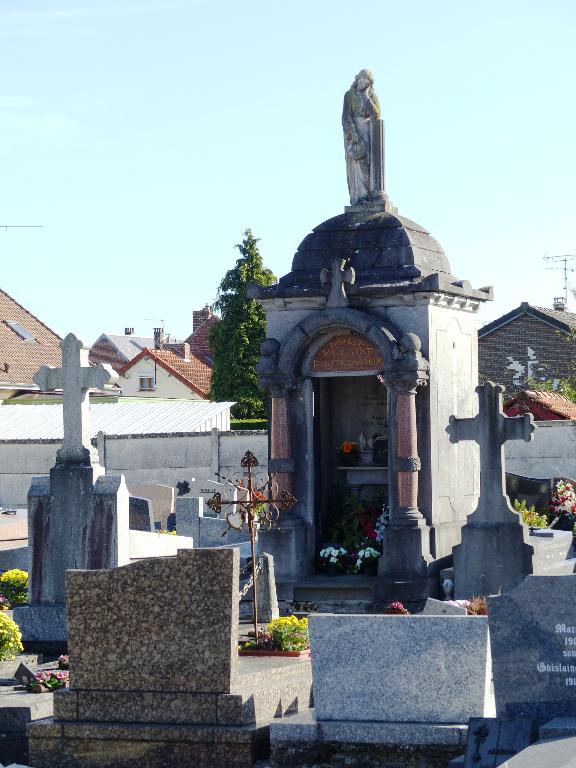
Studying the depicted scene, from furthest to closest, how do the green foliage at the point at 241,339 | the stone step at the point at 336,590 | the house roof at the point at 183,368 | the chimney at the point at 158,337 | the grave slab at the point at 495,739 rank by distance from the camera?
the chimney at the point at 158,337, the house roof at the point at 183,368, the green foliage at the point at 241,339, the stone step at the point at 336,590, the grave slab at the point at 495,739

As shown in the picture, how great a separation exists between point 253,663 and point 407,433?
585 centimetres

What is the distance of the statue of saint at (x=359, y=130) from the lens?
16.5 meters

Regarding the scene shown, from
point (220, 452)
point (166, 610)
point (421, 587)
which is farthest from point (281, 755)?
point (220, 452)

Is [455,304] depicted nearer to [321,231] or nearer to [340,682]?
[321,231]

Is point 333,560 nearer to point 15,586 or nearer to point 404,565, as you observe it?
point 404,565

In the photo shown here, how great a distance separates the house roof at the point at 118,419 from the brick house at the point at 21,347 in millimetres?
5100

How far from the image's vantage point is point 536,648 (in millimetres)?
7883

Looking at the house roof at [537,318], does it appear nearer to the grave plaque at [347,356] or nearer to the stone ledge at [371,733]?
the grave plaque at [347,356]

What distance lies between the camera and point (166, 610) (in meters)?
8.60

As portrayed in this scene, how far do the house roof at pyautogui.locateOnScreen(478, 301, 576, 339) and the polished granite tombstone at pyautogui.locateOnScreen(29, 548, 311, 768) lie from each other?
1395 inches

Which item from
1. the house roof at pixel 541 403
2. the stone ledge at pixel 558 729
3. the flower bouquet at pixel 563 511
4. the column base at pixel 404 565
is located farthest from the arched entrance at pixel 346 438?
the house roof at pixel 541 403

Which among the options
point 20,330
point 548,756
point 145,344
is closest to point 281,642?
point 548,756

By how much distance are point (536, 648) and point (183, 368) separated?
52687 millimetres

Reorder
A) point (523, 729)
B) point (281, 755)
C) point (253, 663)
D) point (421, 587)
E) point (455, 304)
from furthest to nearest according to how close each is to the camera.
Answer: point (455, 304)
point (421, 587)
point (253, 663)
point (281, 755)
point (523, 729)
